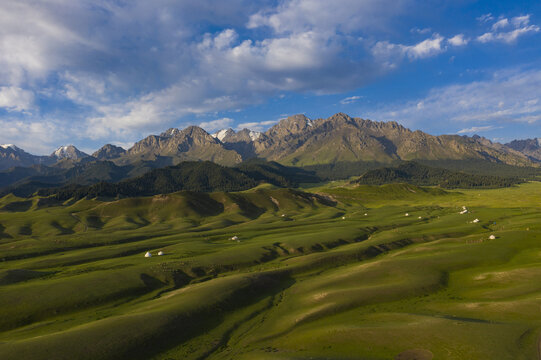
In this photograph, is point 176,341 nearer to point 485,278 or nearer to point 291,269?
point 291,269

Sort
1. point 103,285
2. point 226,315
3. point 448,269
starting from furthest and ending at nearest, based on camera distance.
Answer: point 448,269, point 103,285, point 226,315

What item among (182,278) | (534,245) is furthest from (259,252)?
(534,245)

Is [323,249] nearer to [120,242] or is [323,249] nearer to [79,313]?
[79,313]

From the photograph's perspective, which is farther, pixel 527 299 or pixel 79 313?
pixel 79 313

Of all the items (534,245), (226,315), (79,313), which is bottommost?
(534,245)

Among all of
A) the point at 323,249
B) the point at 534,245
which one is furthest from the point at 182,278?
the point at 534,245

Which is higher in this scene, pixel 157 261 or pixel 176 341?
pixel 157 261

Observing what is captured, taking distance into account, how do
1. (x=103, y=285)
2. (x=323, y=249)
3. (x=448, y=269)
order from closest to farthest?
1. (x=103, y=285)
2. (x=448, y=269)
3. (x=323, y=249)

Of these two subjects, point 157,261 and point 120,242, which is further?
point 120,242

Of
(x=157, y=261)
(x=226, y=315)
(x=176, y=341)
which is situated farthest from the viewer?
(x=157, y=261)
